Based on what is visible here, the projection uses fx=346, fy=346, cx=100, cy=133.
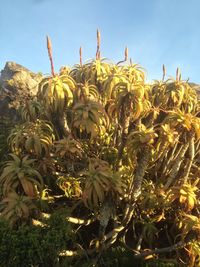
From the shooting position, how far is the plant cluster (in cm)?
698

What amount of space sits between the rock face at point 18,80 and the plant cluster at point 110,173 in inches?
179

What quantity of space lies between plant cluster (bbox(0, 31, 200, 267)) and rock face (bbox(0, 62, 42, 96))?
4556mm

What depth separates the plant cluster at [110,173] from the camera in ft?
22.9

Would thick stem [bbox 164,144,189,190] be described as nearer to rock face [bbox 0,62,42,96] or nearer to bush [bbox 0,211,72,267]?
bush [bbox 0,211,72,267]

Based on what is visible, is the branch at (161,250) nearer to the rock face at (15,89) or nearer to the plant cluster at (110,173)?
the plant cluster at (110,173)

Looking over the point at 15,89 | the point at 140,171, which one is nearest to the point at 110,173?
the point at 140,171

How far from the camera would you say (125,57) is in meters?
9.53

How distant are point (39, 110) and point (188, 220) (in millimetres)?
4816

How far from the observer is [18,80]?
13.4 metres

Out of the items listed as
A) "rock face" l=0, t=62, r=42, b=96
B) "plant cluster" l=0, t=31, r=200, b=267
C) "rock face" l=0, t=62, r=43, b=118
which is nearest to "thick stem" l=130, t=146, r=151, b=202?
"plant cluster" l=0, t=31, r=200, b=267

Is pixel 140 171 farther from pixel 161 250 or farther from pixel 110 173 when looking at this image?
pixel 161 250

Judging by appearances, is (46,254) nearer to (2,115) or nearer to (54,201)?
(54,201)

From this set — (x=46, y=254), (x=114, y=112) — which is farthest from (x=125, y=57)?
(x=46, y=254)

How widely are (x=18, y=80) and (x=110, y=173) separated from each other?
7807 mm
